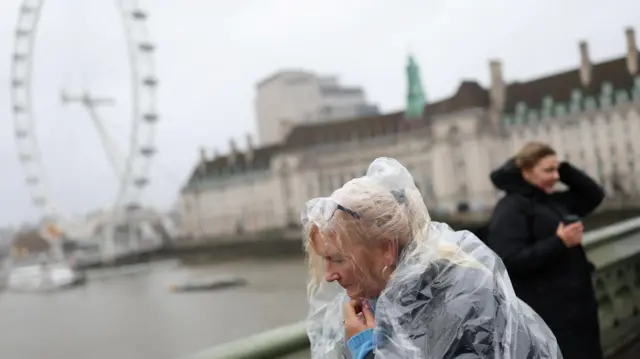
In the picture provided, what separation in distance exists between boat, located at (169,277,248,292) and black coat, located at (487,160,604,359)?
20.5 ft

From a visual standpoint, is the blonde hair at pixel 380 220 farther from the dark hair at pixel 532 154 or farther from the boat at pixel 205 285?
the boat at pixel 205 285

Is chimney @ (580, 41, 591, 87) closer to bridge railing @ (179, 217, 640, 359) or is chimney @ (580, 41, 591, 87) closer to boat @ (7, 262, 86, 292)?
bridge railing @ (179, 217, 640, 359)

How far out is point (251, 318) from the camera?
752 centimetres

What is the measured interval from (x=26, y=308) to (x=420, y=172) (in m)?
4.01

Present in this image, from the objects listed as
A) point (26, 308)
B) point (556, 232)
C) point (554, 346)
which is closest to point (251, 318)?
point (26, 308)

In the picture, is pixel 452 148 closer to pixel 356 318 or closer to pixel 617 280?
pixel 617 280

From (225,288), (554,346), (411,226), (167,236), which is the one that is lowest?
(225,288)

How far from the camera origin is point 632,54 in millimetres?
6148

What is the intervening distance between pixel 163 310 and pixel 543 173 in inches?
262

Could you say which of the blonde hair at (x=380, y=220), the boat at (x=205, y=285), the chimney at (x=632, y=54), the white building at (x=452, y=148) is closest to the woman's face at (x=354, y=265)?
the blonde hair at (x=380, y=220)

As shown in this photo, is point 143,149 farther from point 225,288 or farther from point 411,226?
point 411,226

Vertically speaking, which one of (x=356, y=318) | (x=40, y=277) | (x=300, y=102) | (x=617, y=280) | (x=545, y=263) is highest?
(x=300, y=102)

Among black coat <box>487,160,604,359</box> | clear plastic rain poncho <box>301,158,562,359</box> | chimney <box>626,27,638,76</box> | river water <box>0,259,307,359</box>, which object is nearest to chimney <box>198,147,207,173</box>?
river water <box>0,259,307,359</box>

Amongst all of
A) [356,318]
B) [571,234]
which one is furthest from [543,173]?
[356,318]
